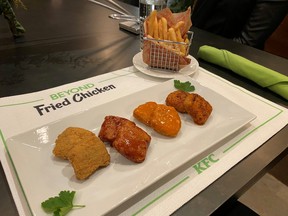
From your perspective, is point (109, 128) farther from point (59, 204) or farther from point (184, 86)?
point (184, 86)

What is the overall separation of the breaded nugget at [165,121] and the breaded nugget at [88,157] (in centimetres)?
17

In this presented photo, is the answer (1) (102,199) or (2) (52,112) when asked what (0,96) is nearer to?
(2) (52,112)

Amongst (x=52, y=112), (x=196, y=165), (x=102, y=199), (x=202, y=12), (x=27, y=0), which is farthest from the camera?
(x=202, y=12)

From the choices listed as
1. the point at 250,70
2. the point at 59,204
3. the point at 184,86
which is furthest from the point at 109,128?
the point at 250,70

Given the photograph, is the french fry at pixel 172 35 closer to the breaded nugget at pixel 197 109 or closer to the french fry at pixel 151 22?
the french fry at pixel 151 22

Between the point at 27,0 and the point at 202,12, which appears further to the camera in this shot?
the point at 202,12

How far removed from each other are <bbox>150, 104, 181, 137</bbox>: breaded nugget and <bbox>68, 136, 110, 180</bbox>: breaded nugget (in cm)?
17

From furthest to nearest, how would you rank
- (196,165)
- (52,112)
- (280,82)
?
1. (280,82)
2. (52,112)
3. (196,165)

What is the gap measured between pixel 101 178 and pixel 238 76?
0.80m

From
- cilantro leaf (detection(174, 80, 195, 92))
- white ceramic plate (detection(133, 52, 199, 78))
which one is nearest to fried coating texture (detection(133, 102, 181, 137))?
cilantro leaf (detection(174, 80, 195, 92))

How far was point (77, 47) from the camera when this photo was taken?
121 centimetres

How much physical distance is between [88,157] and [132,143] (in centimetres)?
11

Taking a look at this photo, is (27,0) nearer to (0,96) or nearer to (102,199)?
(0,96)

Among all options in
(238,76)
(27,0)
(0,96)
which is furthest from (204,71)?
(27,0)
